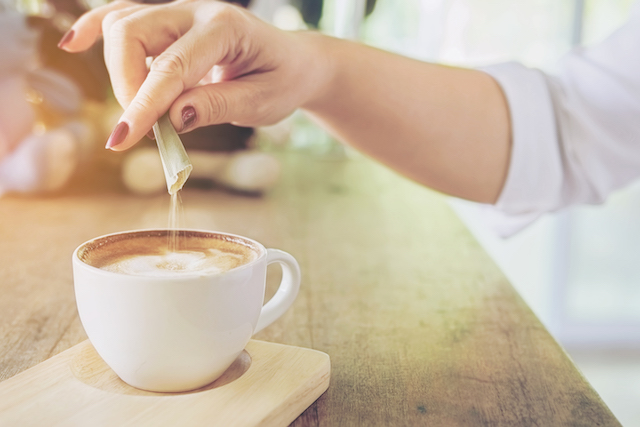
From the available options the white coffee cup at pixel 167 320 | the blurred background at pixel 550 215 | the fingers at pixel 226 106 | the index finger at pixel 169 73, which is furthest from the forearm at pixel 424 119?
the blurred background at pixel 550 215

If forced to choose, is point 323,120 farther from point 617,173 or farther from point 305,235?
point 617,173

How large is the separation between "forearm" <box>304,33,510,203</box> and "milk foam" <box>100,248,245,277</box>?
35 centimetres

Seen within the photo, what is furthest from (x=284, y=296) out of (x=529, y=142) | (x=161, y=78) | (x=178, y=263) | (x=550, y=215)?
(x=550, y=215)

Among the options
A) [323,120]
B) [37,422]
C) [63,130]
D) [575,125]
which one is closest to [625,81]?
[575,125]

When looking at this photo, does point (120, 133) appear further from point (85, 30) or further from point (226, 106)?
point (85, 30)

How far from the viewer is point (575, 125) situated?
3.00ft

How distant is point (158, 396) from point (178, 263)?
0.11 meters

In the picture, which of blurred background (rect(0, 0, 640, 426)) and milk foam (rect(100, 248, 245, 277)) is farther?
blurred background (rect(0, 0, 640, 426))

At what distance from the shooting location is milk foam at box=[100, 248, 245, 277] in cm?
45

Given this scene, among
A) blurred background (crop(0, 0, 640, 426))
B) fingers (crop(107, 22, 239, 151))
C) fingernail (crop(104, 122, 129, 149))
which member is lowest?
blurred background (crop(0, 0, 640, 426))

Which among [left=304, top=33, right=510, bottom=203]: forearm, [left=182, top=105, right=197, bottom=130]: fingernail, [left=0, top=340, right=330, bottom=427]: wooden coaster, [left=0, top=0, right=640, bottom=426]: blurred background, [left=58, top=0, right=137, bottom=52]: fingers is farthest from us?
[left=0, top=0, right=640, bottom=426]: blurred background

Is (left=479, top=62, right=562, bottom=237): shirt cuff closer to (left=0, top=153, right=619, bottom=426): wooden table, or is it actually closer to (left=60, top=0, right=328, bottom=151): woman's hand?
(left=0, top=153, right=619, bottom=426): wooden table

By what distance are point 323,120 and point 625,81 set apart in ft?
1.52

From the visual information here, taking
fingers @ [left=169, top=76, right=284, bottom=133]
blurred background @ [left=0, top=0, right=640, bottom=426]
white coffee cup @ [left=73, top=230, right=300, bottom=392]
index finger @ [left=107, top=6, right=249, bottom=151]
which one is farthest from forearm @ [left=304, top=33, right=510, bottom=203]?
blurred background @ [left=0, top=0, right=640, bottom=426]
